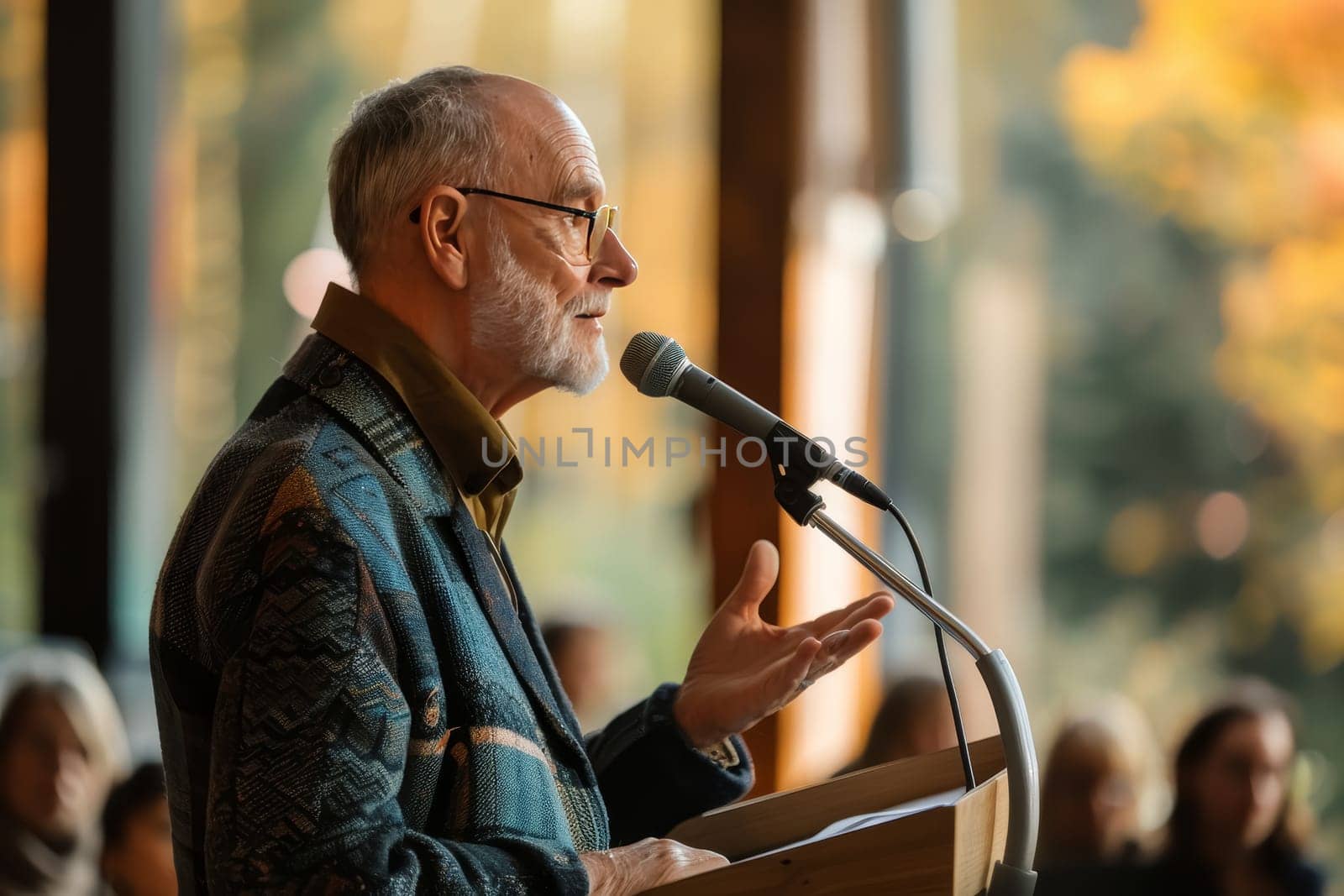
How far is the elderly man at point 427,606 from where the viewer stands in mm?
1130

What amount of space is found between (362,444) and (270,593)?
230mm

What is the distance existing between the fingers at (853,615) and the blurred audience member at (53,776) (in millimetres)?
2230

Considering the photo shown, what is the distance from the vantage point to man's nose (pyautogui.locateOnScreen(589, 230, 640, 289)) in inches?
63.8

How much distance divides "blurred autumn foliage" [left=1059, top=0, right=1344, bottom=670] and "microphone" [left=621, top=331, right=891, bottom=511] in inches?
102

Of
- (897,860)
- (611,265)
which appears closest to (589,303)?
(611,265)

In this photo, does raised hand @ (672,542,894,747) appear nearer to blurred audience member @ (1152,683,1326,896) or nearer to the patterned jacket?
the patterned jacket

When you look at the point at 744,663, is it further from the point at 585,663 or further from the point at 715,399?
the point at 585,663

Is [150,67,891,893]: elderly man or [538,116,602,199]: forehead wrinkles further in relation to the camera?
[538,116,602,199]: forehead wrinkles

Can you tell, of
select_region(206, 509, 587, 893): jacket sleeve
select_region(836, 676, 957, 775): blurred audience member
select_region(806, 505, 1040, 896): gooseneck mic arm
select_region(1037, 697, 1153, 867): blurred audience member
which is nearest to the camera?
select_region(206, 509, 587, 893): jacket sleeve

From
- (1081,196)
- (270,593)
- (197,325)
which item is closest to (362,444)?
(270,593)

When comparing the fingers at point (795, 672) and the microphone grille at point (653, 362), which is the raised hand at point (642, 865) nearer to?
the fingers at point (795, 672)

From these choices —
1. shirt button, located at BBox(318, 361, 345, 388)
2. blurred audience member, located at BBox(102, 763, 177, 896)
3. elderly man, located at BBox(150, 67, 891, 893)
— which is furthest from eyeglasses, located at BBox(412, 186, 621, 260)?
→ blurred audience member, located at BBox(102, 763, 177, 896)

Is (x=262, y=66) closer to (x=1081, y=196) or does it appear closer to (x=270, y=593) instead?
(x=1081, y=196)

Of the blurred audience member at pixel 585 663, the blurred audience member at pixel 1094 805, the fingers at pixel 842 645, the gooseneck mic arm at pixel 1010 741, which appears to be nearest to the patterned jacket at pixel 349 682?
the fingers at pixel 842 645
